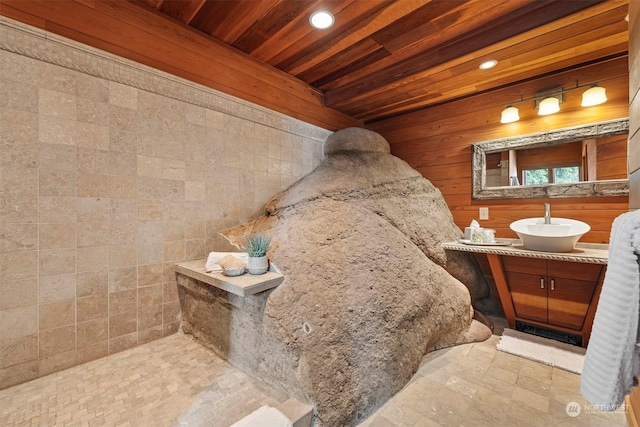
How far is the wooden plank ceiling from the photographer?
66.8 inches

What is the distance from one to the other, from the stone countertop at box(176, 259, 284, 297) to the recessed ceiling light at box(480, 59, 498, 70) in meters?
2.41

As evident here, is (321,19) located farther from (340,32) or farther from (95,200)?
(95,200)

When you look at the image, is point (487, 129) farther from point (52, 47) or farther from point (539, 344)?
point (52, 47)

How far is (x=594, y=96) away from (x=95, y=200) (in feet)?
12.5

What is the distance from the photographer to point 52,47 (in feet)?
4.81

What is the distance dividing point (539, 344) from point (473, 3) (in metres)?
2.56

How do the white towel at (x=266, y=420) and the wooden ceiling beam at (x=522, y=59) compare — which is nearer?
the white towel at (x=266, y=420)

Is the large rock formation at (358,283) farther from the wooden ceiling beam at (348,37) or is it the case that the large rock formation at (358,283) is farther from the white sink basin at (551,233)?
the wooden ceiling beam at (348,37)

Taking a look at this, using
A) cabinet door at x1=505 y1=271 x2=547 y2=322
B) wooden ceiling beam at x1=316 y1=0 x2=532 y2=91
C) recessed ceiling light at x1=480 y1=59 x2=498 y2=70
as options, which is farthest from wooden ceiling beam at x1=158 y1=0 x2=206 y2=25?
cabinet door at x1=505 y1=271 x2=547 y2=322

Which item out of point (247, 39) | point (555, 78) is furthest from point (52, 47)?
point (555, 78)

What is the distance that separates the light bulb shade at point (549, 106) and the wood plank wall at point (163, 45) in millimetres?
2252

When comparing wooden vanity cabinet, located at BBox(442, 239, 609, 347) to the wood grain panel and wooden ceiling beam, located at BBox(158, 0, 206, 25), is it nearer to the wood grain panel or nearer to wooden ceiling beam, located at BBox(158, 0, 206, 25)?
the wood grain panel

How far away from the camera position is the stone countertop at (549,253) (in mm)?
1696

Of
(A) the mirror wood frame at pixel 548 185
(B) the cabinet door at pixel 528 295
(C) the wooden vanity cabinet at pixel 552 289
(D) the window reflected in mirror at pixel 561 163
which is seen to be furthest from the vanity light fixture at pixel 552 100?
(B) the cabinet door at pixel 528 295
